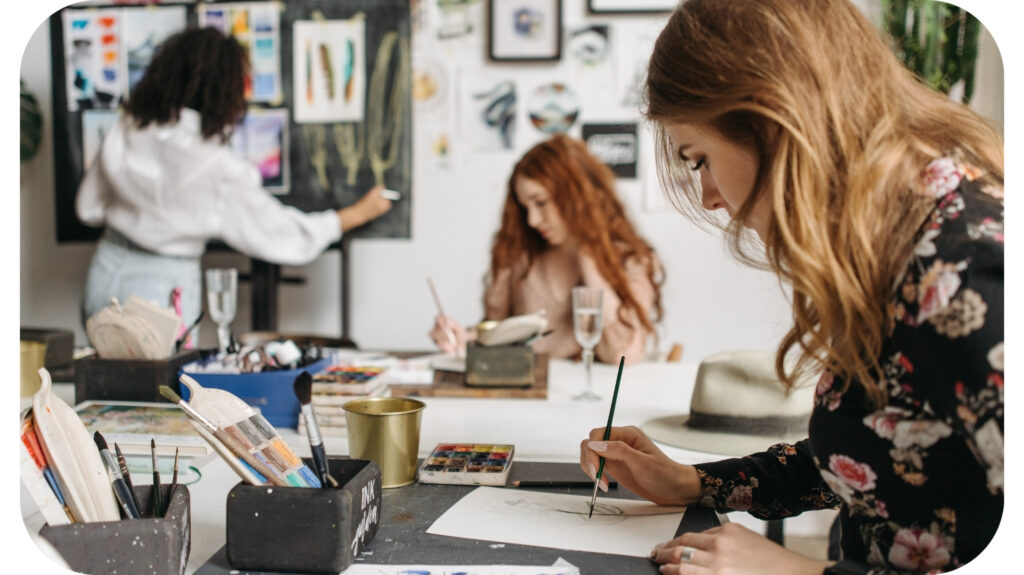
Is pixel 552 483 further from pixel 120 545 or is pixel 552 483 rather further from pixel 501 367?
pixel 501 367

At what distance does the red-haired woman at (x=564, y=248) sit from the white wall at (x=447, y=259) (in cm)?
69

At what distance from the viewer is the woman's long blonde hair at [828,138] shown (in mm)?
629

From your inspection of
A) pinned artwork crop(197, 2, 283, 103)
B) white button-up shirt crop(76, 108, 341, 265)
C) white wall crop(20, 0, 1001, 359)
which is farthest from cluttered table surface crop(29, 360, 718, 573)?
pinned artwork crop(197, 2, 283, 103)

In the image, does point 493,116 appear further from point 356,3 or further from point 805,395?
point 805,395

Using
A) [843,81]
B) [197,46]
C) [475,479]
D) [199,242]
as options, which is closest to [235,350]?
[475,479]

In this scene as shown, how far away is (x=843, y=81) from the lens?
2.19 ft

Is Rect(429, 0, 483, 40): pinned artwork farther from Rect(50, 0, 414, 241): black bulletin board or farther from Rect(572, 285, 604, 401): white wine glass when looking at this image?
Rect(572, 285, 604, 401): white wine glass

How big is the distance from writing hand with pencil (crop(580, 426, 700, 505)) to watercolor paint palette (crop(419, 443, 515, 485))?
110 millimetres

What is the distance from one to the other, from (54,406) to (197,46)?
6.87 ft

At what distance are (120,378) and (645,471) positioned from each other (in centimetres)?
83

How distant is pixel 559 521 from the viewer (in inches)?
31.2

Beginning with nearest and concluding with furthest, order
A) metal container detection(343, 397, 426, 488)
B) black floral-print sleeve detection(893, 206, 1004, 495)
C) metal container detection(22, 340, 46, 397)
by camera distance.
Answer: black floral-print sleeve detection(893, 206, 1004, 495) → metal container detection(343, 397, 426, 488) → metal container detection(22, 340, 46, 397)

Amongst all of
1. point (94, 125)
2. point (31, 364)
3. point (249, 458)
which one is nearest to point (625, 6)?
point (94, 125)

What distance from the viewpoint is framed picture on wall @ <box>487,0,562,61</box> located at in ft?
10.00
